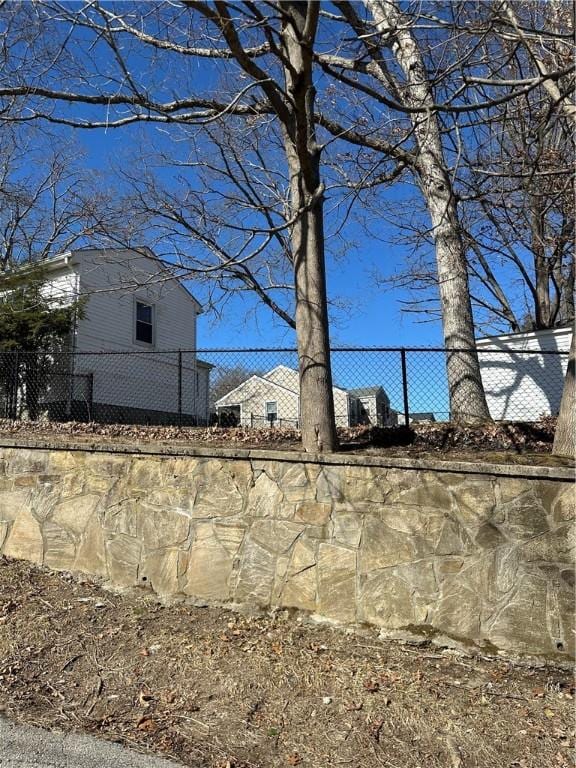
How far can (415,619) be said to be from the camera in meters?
3.91

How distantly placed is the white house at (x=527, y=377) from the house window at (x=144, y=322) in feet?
35.8

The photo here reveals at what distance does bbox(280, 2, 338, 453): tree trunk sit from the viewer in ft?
15.5

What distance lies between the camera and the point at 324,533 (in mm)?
4262

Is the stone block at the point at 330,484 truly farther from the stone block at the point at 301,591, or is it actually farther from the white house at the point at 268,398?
the white house at the point at 268,398

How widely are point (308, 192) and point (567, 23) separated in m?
2.97

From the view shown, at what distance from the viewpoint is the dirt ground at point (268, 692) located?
2.76 meters

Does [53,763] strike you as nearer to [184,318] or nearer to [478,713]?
[478,713]

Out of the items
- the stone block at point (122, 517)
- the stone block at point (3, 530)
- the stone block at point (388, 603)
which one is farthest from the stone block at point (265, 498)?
the stone block at point (3, 530)

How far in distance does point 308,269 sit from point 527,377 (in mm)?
7519

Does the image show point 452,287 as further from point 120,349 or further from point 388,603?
point 120,349

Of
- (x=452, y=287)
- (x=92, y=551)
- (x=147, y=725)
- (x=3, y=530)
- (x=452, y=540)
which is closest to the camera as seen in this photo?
(x=147, y=725)

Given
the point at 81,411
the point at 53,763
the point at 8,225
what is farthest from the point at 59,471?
the point at 8,225

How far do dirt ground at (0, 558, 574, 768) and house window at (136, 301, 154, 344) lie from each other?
46.6ft

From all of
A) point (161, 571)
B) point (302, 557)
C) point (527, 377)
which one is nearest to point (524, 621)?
point (302, 557)
